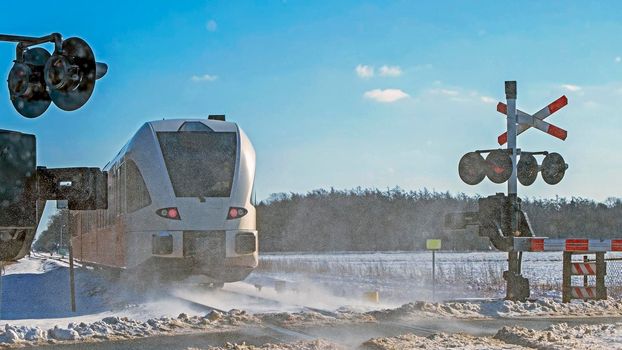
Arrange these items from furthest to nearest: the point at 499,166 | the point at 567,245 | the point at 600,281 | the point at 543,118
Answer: the point at 543,118 < the point at 499,166 < the point at 600,281 < the point at 567,245

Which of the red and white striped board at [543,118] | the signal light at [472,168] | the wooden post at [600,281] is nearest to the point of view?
the wooden post at [600,281]

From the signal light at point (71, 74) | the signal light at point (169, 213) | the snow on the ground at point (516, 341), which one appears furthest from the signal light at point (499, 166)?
the signal light at point (71, 74)

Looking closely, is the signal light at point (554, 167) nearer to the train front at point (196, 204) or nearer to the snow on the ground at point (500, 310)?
the snow on the ground at point (500, 310)

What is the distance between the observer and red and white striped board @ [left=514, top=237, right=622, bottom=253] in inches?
599

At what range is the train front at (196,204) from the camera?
16812mm

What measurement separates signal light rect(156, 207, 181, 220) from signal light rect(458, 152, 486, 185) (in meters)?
5.43

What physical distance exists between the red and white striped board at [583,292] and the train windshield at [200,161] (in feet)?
22.3

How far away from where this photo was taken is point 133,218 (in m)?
17.6

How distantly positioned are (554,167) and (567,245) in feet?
5.83

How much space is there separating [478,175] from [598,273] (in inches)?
108

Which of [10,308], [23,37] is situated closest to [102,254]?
[10,308]

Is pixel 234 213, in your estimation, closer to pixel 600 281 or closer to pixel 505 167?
pixel 505 167

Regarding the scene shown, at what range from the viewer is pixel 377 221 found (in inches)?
5320

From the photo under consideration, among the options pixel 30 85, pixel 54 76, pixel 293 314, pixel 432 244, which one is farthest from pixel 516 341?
pixel 432 244
